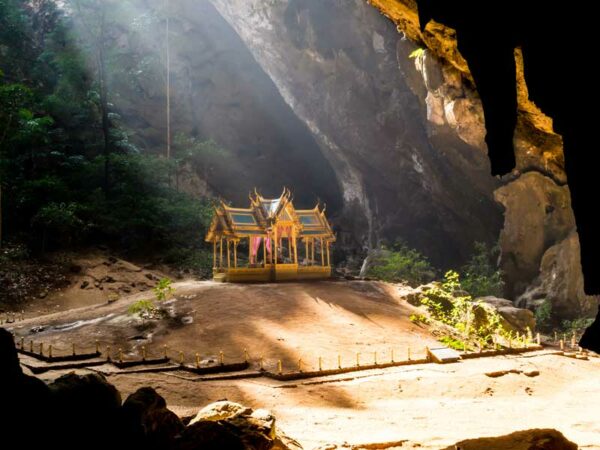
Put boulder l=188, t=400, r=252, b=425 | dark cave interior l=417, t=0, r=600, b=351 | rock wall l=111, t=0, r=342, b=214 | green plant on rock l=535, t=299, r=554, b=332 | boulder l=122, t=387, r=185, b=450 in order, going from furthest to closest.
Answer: rock wall l=111, t=0, r=342, b=214
green plant on rock l=535, t=299, r=554, b=332
boulder l=188, t=400, r=252, b=425
boulder l=122, t=387, r=185, b=450
dark cave interior l=417, t=0, r=600, b=351

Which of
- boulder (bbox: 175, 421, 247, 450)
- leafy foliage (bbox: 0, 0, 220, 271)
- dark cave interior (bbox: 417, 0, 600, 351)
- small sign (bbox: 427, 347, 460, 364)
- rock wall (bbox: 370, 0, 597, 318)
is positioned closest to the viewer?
dark cave interior (bbox: 417, 0, 600, 351)

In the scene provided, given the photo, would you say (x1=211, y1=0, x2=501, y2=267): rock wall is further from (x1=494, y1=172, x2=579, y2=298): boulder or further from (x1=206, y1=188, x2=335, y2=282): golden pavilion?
(x1=206, y1=188, x2=335, y2=282): golden pavilion

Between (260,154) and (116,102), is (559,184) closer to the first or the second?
(260,154)

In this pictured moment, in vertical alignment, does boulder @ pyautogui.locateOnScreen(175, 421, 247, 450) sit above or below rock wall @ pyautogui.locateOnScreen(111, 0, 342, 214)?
below

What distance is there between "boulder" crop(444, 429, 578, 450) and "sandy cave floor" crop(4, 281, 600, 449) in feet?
0.99

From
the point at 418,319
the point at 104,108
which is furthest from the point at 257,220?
the point at 104,108

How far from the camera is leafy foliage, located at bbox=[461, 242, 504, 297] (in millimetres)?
27188

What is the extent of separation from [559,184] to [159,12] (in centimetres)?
3128

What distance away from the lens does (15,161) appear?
28562 mm

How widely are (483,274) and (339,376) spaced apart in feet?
59.6

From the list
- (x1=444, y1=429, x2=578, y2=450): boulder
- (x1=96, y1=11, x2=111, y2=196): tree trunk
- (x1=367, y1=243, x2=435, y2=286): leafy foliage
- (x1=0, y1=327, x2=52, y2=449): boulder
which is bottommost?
(x1=444, y1=429, x2=578, y2=450): boulder

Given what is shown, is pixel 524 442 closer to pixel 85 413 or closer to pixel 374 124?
pixel 85 413

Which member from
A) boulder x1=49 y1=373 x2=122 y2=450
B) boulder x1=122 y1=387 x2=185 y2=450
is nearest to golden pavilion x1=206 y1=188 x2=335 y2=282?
boulder x1=122 y1=387 x2=185 y2=450

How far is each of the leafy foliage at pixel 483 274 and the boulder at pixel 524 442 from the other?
19940 millimetres
